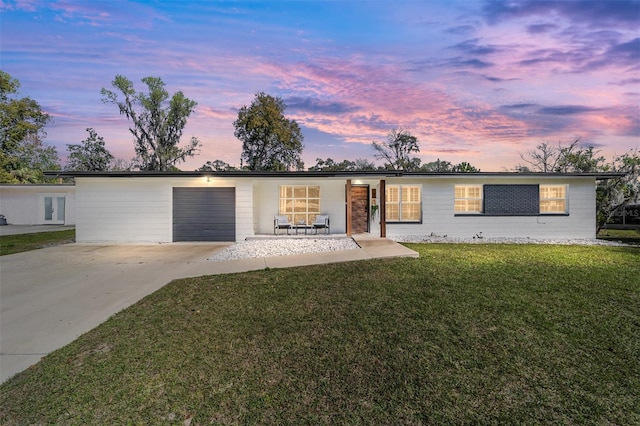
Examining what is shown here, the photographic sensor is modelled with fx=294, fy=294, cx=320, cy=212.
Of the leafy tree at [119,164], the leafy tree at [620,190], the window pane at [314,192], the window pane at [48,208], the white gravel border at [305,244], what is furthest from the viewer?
the leafy tree at [119,164]

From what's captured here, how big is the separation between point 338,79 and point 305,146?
15952 mm

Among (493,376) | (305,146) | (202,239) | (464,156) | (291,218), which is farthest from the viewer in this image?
(305,146)

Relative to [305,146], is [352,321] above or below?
below

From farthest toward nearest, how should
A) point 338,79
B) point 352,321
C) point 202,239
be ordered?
1. point 338,79
2. point 202,239
3. point 352,321

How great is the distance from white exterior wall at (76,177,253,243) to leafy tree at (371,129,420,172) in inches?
738

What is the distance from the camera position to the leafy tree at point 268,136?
25.8m

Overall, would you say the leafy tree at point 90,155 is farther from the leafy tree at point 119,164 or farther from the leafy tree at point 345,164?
the leafy tree at point 345,164

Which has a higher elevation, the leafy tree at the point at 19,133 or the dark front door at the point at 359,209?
the leafy tree at the point at 19,133

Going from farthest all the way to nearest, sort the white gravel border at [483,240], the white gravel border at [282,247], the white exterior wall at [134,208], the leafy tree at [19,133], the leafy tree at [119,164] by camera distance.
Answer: the leafy tree at [119,164]
the leafy tree at [19,133]
the white exterior wall at [134,208]
the white gravel border at [483,240]
the white gravel border at [282,247]

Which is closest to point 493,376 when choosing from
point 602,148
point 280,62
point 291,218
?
point 291,218

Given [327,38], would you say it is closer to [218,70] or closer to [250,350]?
[218,70]

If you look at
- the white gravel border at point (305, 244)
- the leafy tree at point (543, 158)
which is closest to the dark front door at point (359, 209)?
the white gravel border at point (305, 244)

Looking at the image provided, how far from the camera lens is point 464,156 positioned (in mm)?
22906

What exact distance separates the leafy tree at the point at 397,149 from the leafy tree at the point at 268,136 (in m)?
7.70
